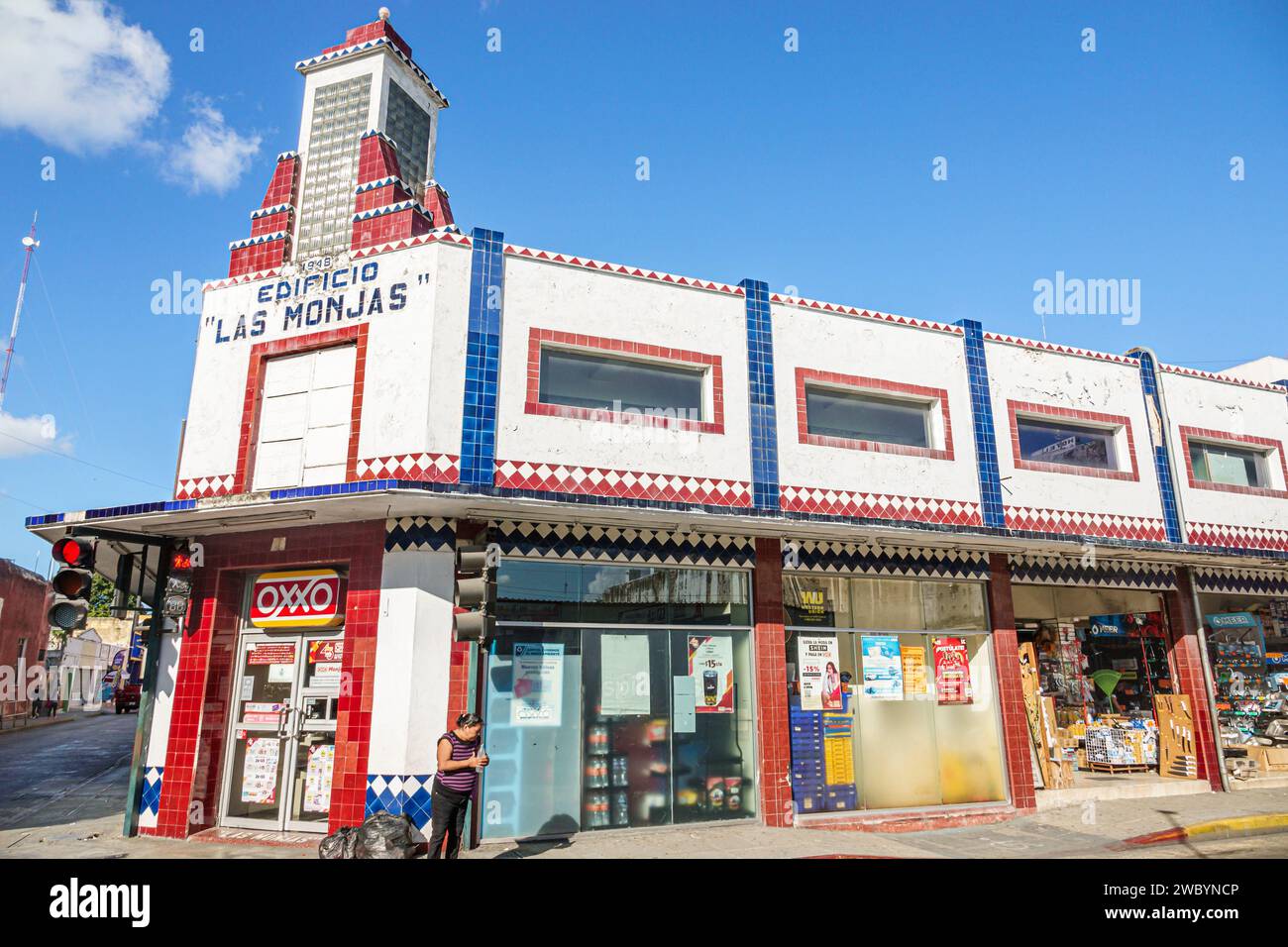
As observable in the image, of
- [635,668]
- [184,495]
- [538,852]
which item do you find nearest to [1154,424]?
[635,668]

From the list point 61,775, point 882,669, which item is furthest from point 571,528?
point 61,775

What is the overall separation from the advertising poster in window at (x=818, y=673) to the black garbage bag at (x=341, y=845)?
261 inches

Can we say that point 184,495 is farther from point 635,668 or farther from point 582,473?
point 635,668

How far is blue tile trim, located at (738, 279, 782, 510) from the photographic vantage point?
12.3 metres

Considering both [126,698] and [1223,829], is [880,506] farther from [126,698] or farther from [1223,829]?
[126,698]

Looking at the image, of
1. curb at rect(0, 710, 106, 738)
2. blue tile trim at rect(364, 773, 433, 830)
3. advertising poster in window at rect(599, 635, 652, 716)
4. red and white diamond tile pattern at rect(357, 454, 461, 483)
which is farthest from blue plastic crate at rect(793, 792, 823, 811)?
curb at rect(0, 710, 106, 738)

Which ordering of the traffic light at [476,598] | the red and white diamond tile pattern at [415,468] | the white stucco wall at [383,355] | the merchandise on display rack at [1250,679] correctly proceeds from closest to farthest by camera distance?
the traffic light at [476,598]
the red and white diamond tile pattern at [415,468]
the white stucco wall at [383,355]
the merchandise on display rack at [1250,679]

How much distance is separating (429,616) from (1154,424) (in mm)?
14617

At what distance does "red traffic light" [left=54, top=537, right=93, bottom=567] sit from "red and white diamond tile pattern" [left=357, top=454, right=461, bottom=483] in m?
3.34

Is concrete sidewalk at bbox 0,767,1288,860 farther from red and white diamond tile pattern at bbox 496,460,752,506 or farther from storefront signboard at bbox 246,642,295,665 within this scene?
red and white diamond tile pattern at bbox 496,460,752,506

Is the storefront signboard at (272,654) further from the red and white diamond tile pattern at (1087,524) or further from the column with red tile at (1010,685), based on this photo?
the red and white diamond tile pattern at (1087,524)

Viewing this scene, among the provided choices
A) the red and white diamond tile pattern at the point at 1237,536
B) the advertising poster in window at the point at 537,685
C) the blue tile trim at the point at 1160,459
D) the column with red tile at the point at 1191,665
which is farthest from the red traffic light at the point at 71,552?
the red and white diamond tile pattern at the point at 1237,536

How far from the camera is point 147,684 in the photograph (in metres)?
11.4

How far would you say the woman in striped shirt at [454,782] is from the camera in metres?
8.65
